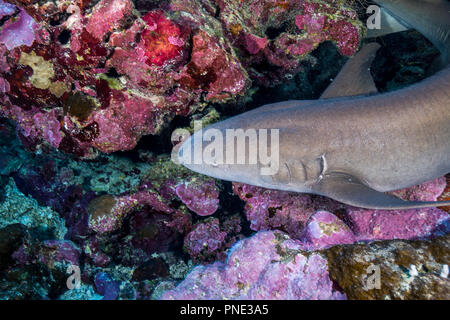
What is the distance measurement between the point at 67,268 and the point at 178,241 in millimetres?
1562

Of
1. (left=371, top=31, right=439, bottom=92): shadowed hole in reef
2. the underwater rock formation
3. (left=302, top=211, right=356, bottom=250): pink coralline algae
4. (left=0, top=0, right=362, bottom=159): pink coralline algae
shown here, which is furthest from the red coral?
(left=371, top=31, right=439, bottom=92): shadowed hole in reef

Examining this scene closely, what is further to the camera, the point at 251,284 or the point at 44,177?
the point at 44,177

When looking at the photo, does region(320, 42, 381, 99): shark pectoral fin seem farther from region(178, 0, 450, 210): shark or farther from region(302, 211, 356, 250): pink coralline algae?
region(302, 211, 356, 250): pink coralline algae

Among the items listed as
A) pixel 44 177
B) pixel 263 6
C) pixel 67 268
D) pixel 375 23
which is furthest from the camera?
pixel 44 177

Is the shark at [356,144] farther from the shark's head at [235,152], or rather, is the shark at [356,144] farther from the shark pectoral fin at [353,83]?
the shark pectoral fin at [353,83]

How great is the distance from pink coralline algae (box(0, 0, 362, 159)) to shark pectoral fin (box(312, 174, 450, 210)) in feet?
5.27

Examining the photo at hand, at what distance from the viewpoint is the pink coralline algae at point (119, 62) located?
3.14 meters

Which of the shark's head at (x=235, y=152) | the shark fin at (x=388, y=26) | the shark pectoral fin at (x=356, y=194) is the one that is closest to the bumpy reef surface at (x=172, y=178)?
the shark pectoral fin at (x=356, y=194)

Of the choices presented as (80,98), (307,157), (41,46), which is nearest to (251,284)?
(307,157)

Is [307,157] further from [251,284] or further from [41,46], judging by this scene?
[41,46]

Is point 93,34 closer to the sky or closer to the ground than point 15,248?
closer to the sky

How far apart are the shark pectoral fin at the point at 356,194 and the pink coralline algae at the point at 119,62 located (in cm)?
161

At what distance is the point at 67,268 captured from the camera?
3.85 meters

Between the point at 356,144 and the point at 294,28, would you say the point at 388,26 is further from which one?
the point at 356,144
